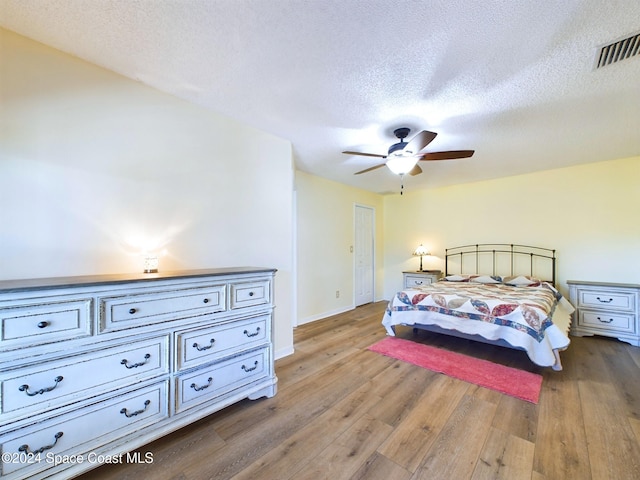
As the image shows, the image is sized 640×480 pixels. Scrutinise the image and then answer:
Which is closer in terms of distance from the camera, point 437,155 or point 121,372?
point 121,372

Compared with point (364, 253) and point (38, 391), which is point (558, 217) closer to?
point (364, 253)

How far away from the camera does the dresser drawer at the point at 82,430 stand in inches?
48.9

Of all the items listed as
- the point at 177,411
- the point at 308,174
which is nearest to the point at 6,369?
the point at 177,411

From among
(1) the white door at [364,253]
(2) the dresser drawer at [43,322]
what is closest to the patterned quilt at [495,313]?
(1) the white door at [364,253]

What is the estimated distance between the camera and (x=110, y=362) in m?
1.49

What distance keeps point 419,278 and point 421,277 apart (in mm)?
46

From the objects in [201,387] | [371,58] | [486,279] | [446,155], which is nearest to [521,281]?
[486,279]

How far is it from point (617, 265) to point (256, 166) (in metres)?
5.15

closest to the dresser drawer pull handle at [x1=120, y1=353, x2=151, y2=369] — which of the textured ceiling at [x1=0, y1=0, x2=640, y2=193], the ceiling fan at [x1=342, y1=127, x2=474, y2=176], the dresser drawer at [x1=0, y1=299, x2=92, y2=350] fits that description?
the dresser drawer at [x1=0, y1=299, x2=92, y2=350]

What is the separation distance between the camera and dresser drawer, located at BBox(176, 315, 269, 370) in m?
1.78

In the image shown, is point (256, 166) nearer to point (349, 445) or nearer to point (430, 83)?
point (430, 83)

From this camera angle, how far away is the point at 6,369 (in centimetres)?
122

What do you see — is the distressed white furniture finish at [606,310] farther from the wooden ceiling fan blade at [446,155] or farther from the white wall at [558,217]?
the wooden ceiling fan blade at [446,155]

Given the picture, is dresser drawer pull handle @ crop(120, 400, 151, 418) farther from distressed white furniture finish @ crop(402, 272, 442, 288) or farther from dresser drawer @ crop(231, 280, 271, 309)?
distressed white furniture finish @ crop(402, 272, 442, 288)
